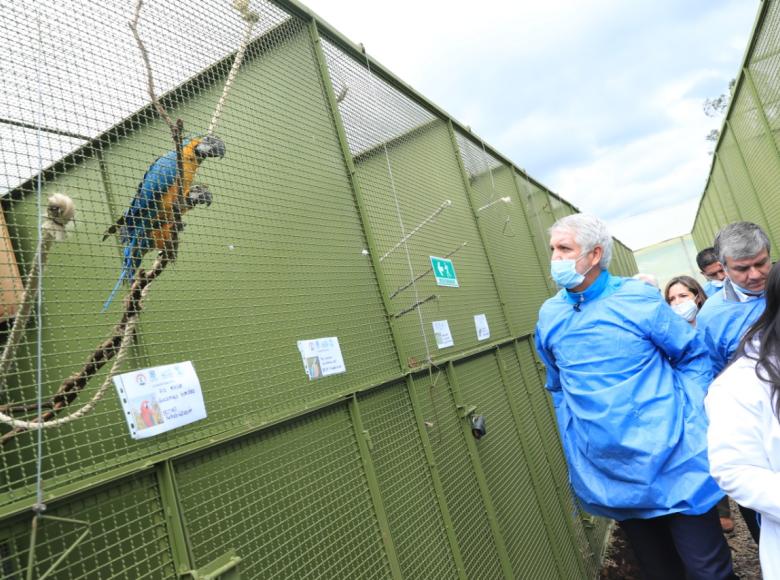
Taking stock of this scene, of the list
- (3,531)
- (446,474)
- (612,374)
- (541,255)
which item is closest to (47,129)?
(3,531)

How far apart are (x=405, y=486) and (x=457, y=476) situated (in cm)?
44

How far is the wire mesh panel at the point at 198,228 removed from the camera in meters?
1.34

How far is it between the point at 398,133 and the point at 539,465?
2345 mm

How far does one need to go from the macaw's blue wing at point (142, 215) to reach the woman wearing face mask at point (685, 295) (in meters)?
3.47

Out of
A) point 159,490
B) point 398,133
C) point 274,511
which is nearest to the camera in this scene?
point 159,490

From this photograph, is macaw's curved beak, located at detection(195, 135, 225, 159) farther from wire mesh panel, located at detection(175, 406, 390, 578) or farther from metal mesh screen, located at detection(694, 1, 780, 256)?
metal mesh screen, located at detection(694, 1, 780, 256)

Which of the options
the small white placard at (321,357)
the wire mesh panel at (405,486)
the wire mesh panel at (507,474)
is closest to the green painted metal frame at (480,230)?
the wire mesh panel at (507,474)

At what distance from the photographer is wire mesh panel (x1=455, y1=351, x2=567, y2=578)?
269cm

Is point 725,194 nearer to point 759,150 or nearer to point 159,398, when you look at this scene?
point 759,150

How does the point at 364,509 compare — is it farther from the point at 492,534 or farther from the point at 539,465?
the point at 539,465

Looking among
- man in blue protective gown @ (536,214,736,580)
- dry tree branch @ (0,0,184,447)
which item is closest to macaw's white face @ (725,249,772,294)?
man in blue protective gown @ (536,214,736,580)

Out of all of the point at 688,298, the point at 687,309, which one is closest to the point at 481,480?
the point at 687,309

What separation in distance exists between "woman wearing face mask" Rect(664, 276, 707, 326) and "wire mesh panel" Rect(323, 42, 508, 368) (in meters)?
1.27

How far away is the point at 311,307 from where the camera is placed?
196 cm
